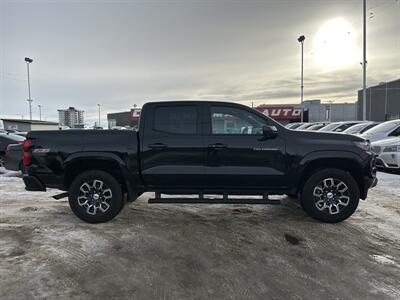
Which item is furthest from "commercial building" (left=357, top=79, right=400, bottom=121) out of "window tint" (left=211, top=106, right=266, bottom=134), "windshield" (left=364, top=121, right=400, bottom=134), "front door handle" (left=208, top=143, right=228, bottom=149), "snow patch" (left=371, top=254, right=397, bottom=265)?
"snow patch" (left=371, top=254, right=397, bottom=265)

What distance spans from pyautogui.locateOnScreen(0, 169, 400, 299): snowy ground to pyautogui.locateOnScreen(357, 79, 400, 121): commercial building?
49.1m

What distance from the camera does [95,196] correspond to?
5684 mm

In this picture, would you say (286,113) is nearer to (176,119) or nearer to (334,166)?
(334,166)

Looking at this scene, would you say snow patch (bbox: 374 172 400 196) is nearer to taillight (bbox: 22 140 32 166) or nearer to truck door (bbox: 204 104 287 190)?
truck door (bbox: 204 104 287 190)

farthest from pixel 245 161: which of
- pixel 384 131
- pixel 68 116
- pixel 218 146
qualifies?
pixel 68 116

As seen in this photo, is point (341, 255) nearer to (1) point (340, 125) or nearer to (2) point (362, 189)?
(2) point (362, 189)

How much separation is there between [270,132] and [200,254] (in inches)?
84.7

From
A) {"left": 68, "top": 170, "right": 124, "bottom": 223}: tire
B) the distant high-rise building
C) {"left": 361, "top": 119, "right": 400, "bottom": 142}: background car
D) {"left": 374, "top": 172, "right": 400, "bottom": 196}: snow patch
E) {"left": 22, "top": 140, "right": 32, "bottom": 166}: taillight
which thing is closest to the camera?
{"left": 68, "top": 170, "right": 124, "bottom": 223}: tire

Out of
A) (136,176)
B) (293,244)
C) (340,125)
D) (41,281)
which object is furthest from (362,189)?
(340,125)

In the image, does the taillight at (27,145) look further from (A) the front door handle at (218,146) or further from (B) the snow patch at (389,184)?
(B) the snow patch at (389,184)

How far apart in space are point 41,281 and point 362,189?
15.7 ft

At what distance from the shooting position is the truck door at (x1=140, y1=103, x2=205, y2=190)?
5.56m

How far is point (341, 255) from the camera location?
441cm

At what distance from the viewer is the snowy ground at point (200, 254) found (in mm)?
3547
